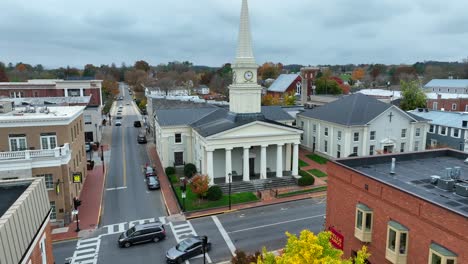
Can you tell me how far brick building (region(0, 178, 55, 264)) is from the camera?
1190 centimetres

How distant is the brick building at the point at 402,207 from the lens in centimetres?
1516

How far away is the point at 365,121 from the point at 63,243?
3944 centimetres

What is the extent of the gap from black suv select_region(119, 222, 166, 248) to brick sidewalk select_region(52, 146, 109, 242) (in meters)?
4.74

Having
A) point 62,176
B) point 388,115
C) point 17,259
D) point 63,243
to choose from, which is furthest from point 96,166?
point 388,115

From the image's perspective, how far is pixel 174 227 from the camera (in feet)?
97.4

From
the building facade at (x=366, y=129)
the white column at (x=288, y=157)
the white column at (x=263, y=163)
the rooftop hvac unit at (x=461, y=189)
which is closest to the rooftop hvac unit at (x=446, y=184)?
the rooftop hvac unit at (x=461, y=189)

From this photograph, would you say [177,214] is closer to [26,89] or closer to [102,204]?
[102,204]

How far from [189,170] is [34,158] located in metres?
18.0

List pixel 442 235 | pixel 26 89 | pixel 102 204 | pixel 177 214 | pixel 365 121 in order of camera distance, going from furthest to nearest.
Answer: pixel 26 89
pixel 365 121
pixel 102 204
pixel 177 214
pixel 442 235

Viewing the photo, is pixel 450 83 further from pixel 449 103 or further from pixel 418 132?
pixel 418 132

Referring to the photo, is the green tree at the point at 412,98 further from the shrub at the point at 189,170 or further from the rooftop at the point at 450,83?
the shrub at the point at 189,170

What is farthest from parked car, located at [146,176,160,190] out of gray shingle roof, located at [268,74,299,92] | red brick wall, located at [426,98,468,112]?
gray shingle roof, located at [268,74,299,92]

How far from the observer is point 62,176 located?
98.1 ft

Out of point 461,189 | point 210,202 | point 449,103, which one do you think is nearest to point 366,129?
point 210,202
